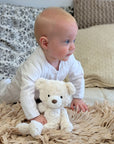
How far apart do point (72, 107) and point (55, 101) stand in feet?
0.75

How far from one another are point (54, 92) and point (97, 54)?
2.06 ft

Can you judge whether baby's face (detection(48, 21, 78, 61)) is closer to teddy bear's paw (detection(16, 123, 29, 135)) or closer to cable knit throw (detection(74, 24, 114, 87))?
teddy bear's paw (detection(16, 123, 29, 135))

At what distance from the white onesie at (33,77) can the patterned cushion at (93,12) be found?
0.74 m

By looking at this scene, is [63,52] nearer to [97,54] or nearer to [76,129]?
[76,129]

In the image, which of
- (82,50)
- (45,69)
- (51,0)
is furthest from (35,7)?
(45,69)

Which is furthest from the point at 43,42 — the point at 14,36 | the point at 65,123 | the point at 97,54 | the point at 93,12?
the point at 93,12

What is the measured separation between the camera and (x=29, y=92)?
0.85 meters

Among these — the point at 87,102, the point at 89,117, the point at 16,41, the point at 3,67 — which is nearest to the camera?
the point at 89,117

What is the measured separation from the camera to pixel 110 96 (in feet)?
3.72

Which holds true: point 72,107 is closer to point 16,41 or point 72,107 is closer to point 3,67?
point 3,67

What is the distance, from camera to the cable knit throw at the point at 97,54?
1246mm

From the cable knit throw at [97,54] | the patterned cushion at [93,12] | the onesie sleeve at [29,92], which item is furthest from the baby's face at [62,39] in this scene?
the patterned cushion at [93,12]

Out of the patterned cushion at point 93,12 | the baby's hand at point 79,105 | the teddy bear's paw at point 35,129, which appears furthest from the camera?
the patterned cushion at point 93,12

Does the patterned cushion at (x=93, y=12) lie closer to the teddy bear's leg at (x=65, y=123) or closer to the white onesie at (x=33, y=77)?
the white onesie at (x=33, y=77)
